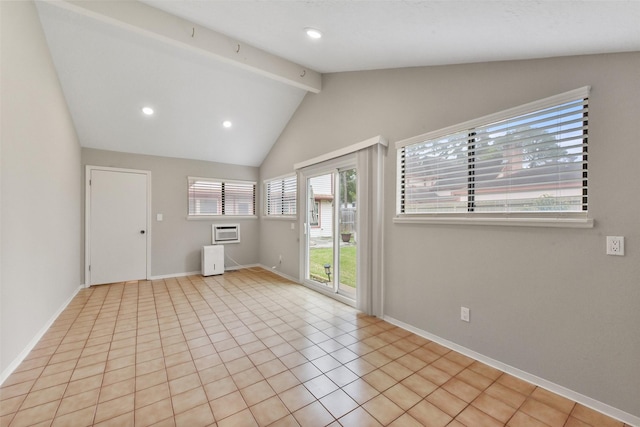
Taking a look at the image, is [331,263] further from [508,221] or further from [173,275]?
[173,275]

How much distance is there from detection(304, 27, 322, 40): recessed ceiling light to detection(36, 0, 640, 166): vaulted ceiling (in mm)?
68

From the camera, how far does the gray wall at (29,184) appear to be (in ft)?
6.57

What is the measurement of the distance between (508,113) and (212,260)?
516 cm

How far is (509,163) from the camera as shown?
6.97 ft

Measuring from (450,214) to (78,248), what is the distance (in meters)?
5.42

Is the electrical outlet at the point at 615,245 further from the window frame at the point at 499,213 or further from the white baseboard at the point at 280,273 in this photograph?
the white baseboard at the point at 280,273

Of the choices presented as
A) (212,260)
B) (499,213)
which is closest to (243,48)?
(499,213)

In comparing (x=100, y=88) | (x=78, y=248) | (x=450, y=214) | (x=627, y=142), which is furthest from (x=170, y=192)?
(x=627, y=142)

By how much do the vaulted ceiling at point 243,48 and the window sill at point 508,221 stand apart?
1048 mm

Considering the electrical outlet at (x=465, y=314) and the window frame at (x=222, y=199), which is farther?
the window frame at (x=222, y=199)

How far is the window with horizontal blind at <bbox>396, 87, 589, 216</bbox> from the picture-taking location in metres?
1.82

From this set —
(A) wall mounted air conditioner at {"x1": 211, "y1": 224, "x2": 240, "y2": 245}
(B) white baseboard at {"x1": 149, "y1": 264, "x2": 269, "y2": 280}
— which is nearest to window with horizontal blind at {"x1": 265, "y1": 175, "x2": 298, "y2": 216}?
(A) wall mounted air conditioner at {"x1": 211, "y1": 224, "x2": 240, "y2": 245}

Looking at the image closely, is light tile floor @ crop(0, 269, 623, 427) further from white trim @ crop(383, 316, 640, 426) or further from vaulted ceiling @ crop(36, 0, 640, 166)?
vaulted ceiling @ crop(36, 0, 640, 166)

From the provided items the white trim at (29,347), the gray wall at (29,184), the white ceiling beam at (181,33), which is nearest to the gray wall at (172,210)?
the gray wall at (29,184)
